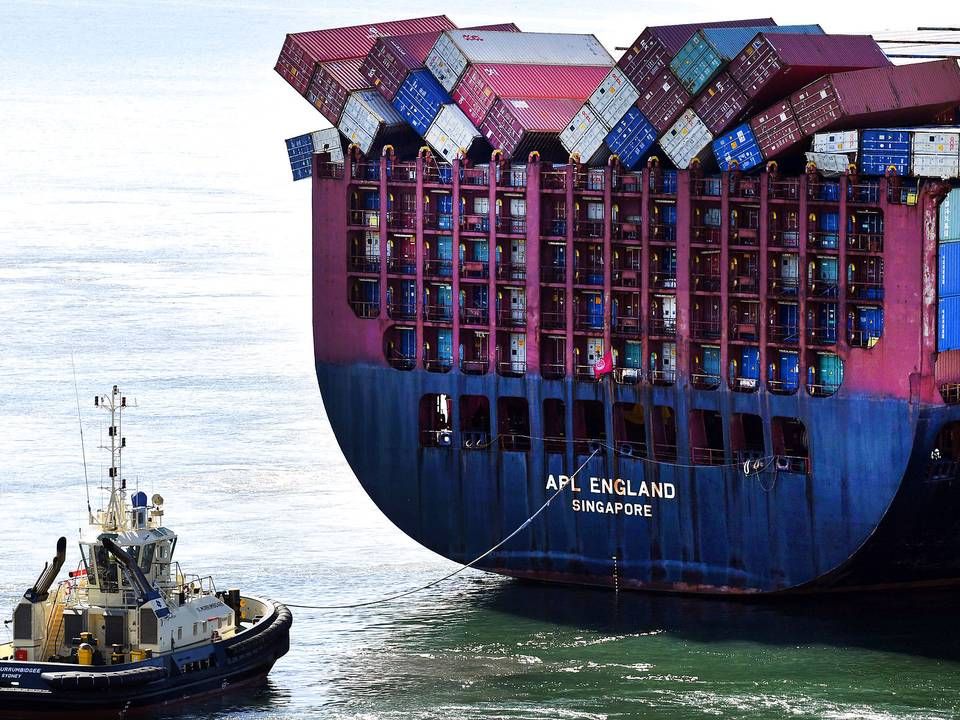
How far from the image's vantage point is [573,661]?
6888 centimetres

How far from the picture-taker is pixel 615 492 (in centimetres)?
7500

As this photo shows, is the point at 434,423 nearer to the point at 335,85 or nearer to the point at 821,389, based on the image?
the point at 335,85

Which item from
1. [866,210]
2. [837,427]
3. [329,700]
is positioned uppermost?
[866,210]

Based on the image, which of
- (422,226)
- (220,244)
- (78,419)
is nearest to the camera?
(422,226)

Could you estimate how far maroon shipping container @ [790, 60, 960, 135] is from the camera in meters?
73.0

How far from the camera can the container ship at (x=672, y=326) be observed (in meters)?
71.3

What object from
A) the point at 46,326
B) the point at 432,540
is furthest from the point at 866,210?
the point at 46,326

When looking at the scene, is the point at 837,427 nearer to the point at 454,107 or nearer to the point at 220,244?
the point at 454,107

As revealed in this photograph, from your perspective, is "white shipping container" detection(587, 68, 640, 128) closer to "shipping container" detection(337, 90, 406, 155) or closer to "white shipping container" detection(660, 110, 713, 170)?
"white shipping container" detection(660, 110, 713, 170)

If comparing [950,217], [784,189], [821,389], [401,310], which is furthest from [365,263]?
[950,217]

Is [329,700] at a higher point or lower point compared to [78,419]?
lower

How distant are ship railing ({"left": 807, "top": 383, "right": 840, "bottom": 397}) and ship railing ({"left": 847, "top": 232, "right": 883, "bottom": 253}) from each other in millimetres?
3385

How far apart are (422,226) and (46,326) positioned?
150ft

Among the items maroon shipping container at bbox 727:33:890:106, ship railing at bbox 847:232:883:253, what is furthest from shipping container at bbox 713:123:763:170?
ship railing at bbox 847:232:883:253
